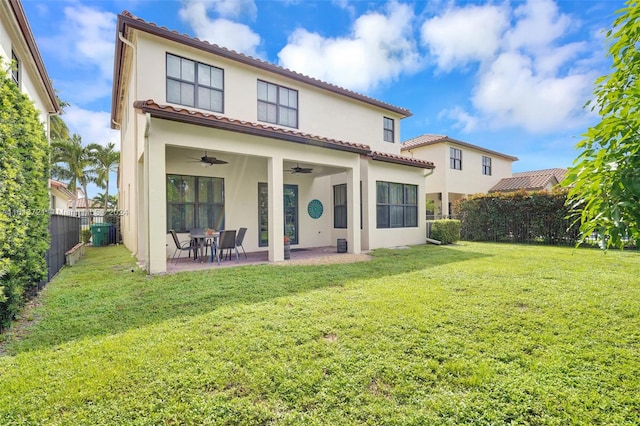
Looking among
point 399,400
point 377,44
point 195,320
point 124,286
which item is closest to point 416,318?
point 399,400

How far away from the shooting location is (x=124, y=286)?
655 centimetres

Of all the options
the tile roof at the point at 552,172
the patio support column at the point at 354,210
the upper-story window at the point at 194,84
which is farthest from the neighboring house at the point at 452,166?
the upper-story window at the point at 194,84

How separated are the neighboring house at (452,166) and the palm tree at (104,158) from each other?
2531cm

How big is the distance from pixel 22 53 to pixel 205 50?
15.1 ft

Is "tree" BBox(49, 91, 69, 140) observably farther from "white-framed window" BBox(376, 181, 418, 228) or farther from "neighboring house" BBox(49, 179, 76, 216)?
"white-framed window" BBox(376, 181, 418, 228)

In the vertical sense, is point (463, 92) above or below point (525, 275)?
above

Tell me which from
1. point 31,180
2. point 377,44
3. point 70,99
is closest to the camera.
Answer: point 31,180

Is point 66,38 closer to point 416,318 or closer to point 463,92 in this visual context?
point 416,318

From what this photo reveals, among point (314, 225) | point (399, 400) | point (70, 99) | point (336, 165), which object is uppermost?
point (70, 99)

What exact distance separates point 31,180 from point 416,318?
23.0ft

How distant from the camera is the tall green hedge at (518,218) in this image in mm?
14336

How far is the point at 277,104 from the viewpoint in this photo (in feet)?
39.0

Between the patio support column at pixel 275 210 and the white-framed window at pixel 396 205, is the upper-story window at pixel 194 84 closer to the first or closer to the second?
the patio support column at pixel 275 210

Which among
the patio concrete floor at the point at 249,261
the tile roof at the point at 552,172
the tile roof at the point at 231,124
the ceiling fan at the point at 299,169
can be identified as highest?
the tile roof at the point at 552,172
